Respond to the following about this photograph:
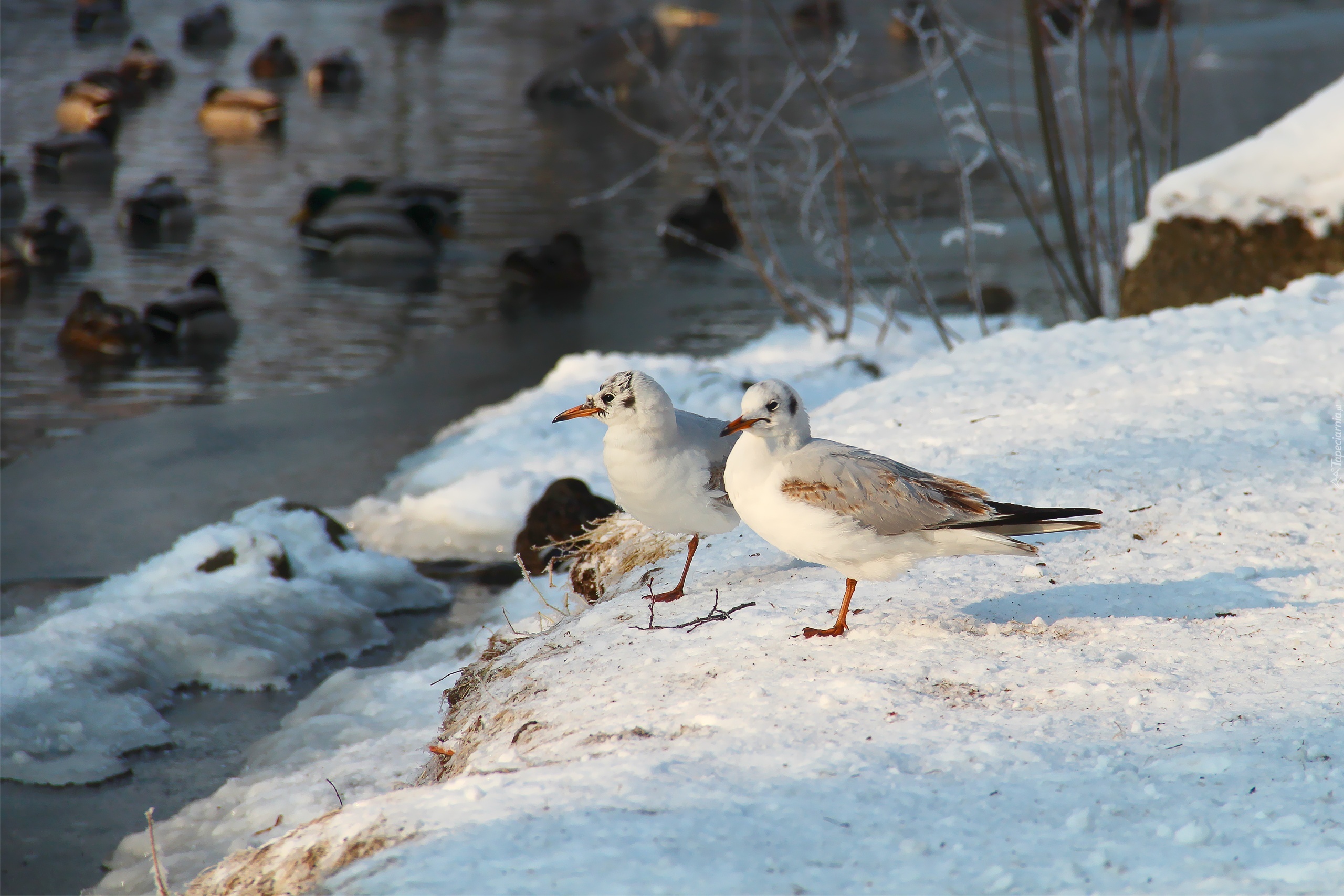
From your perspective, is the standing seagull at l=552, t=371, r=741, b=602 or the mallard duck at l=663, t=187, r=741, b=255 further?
the mallard duck at l=663, t=187, r=741, b=255

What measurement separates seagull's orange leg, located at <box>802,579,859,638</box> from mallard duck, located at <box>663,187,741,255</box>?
1315cm

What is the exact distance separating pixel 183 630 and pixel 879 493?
4530 millimetres

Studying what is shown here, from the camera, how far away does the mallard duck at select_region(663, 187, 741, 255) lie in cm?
1681

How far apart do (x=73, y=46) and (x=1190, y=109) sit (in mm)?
26257

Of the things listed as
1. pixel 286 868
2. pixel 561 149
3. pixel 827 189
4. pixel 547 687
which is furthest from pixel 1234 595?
pixel 561 149

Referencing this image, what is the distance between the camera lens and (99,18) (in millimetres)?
34781

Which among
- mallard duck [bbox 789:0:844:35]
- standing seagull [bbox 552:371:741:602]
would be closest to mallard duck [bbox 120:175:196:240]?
standing seagull [bbox 552:371:741:602]

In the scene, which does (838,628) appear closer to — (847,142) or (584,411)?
(584,411)

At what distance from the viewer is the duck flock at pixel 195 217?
12.6 m

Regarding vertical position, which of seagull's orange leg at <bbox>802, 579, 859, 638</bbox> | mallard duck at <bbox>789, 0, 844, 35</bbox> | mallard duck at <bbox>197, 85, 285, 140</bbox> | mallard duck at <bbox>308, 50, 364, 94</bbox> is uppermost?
mallard duck at <bbox>789, 0, 844, 35</bbox>

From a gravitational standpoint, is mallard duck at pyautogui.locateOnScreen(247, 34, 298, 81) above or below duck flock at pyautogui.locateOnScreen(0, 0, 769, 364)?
above

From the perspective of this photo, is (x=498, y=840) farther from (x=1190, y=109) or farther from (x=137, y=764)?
(x=1190, y=109)

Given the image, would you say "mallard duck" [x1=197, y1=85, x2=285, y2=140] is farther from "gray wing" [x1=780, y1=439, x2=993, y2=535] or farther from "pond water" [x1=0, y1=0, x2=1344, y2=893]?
"gray wing" [x1=780, y1=439, x2=993, y2=535]

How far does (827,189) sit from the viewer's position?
1872cm
